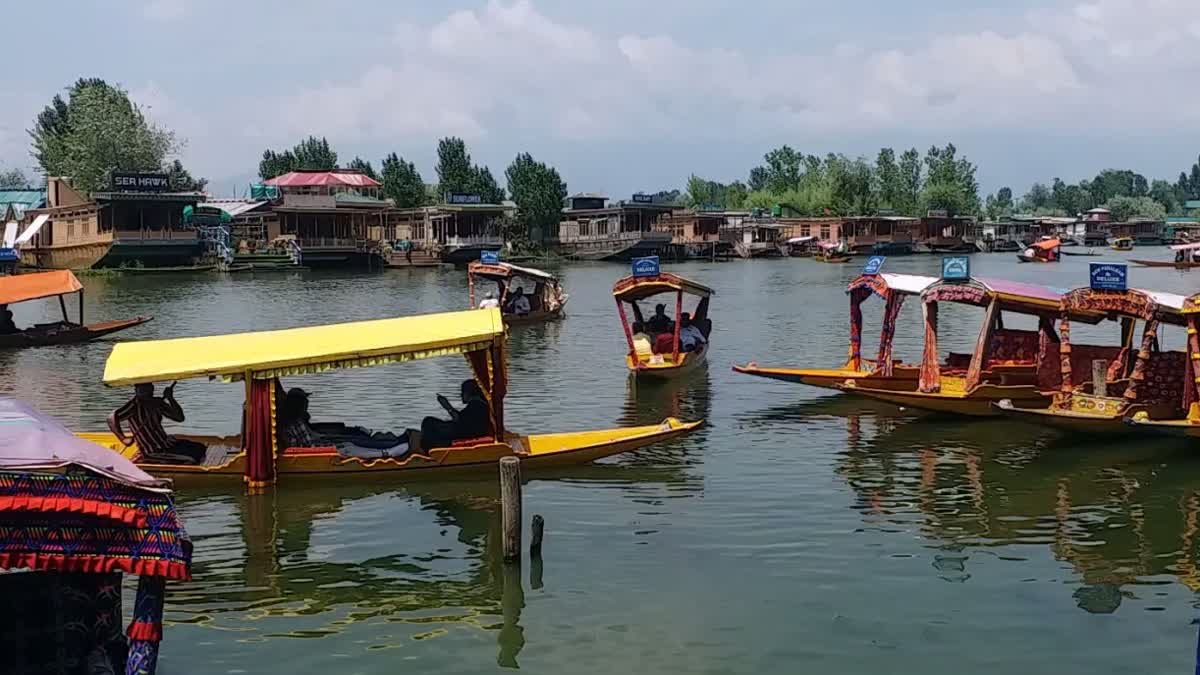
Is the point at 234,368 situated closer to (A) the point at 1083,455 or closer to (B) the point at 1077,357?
(A) the point at 1083,455

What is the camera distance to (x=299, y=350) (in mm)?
14156

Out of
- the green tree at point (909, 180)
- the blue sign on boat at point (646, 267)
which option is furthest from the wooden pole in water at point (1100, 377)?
the green tree at point (909, 180)

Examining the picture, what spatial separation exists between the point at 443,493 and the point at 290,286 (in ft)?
136

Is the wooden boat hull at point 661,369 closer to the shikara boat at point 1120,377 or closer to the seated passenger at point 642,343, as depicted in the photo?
the seated passenger at point 642,343

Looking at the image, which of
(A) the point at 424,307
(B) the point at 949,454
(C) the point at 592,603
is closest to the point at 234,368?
Answer: (C) the point at 592,603

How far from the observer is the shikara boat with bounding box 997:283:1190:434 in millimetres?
16797

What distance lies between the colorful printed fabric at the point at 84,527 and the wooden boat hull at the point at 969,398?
13.9 m

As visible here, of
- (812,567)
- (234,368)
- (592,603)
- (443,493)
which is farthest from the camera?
(443,493)

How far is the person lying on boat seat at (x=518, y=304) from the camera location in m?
36.6

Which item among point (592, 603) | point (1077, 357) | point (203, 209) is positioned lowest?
point (592, 603)

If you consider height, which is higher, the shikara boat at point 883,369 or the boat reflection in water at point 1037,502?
the shikara boat at point 883,369

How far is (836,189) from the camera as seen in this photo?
11031cm

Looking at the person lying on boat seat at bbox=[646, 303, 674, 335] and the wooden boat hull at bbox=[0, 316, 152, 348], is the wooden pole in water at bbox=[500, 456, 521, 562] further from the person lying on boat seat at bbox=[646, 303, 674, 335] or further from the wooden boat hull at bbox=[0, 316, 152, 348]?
the wooden boat hull at bbox=[0, 316, 152, 348]

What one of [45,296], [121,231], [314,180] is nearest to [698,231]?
[314,180]
